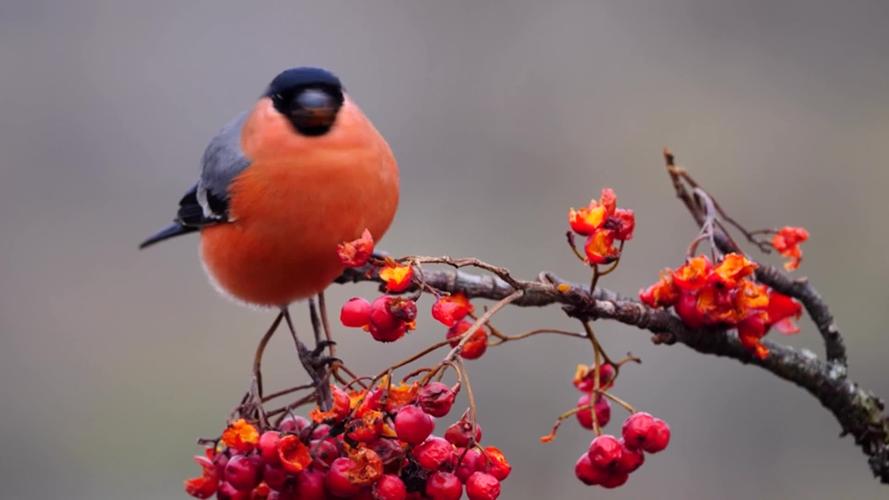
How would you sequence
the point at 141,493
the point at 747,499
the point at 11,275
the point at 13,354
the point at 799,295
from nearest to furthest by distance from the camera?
1. the point at 799,295
2. the point at 747,499
3. the point at 141,493
4. the point at 13,354
5. the point at 11,275

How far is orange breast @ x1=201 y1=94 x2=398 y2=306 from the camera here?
144 centimetres

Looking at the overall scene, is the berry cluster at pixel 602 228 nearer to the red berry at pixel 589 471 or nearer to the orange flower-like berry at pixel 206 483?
the red berry at pixel 589 471

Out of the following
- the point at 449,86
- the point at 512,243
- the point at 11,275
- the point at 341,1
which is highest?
the point at 341,1

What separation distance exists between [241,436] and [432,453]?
0.21 m

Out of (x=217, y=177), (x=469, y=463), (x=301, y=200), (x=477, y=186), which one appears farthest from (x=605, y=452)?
(x=477, y=186)

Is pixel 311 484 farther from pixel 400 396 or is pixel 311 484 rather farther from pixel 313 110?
pixel 313 110

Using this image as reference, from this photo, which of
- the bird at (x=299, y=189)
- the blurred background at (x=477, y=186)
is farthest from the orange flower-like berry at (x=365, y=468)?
the blurred background at (x=477, y=186)

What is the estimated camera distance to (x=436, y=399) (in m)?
1.00

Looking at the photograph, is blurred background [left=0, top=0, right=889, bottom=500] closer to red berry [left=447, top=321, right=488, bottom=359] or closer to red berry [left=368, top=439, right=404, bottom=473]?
red berry [left=447, top=321, right=488, bottom=359]

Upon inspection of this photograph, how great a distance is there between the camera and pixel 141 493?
335 centimetres

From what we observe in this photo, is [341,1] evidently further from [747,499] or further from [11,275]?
[747,499]

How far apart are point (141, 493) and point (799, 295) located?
255 centimetres

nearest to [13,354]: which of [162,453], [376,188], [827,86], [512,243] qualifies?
[162,453]

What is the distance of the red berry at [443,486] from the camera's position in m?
1.01
